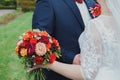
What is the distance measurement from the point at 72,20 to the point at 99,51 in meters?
0.84

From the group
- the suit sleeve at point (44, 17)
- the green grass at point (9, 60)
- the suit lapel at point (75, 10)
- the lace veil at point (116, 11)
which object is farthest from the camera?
the green grass at point (9, 60)

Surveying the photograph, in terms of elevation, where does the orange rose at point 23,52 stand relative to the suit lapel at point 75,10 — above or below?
below

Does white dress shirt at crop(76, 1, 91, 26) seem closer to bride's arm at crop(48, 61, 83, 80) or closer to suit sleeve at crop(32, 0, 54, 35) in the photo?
suit sleeve at crop(32, 0, 54, 35)

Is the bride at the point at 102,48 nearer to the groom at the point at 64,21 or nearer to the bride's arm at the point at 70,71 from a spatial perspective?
the bride's arm at the point at 70,71

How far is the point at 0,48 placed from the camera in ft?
36.2

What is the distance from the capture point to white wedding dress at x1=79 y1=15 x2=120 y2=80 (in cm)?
293

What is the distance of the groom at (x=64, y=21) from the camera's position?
12.0ft

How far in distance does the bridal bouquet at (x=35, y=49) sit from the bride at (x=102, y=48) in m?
0.19

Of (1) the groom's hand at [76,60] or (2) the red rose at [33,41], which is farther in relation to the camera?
(1) the groom's hand at [76,60]

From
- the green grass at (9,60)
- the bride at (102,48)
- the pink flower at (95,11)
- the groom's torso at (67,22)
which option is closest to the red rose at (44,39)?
the bride at (102,48)

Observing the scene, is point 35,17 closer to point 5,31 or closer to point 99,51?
point 99,51

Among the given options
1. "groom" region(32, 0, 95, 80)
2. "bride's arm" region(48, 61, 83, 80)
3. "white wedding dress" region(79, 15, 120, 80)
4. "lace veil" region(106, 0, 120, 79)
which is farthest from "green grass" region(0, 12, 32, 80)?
"lace veil" region(106, 0, 120, 79)

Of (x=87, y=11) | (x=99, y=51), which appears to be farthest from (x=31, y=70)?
(x=87, y=11)

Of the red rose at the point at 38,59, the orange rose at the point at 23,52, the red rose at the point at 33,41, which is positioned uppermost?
the red rose at the point at 33,41
